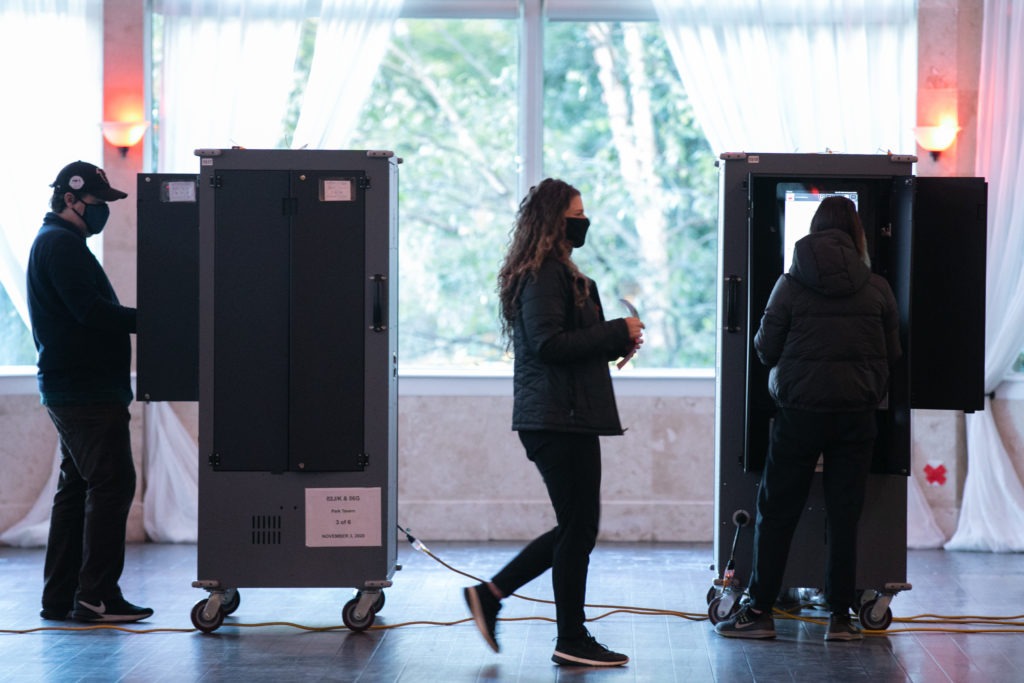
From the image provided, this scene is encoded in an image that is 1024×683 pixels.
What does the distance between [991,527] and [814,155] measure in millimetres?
2705

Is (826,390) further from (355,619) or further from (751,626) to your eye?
(355,619)

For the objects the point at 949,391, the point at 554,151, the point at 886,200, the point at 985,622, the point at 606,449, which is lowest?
the point at 985,622

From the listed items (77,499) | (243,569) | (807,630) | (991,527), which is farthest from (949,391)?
(77,499)

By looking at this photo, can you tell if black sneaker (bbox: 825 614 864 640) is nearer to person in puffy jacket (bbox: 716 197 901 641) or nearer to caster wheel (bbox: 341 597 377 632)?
person in puffy jacket (bbox: 716 197 901 641)

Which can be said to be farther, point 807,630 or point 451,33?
point 451,33

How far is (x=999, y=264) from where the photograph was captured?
240 inches

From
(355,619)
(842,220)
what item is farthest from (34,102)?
(842,220)

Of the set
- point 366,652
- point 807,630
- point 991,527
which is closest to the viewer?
point 366,652

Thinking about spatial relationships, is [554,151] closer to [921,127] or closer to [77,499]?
[921,127]

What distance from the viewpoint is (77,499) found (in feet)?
14.8

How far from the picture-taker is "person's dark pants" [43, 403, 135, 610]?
437 cm

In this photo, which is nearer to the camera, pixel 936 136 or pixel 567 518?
pixel 567 518

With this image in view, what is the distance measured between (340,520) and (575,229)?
1.41 metres

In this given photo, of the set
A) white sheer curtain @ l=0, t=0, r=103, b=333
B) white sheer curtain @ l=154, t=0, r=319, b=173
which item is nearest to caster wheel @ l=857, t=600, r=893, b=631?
white sheer curtain @ l=154, t=0, r=319, b=173
